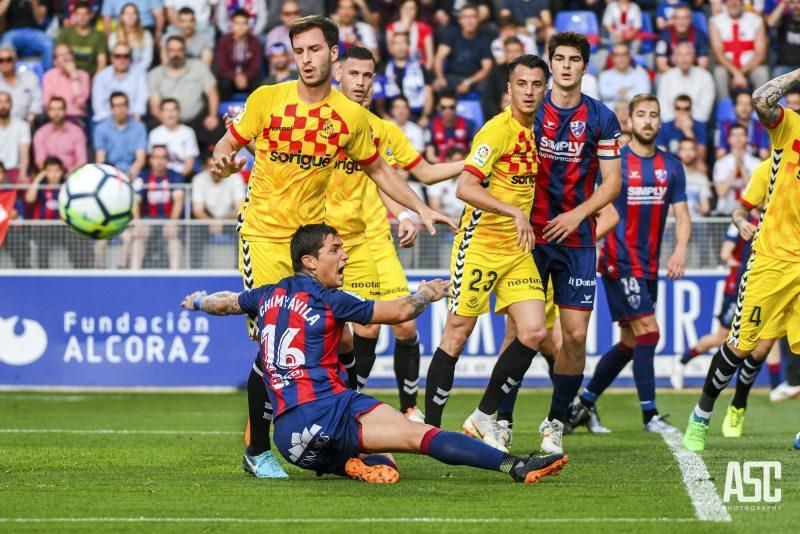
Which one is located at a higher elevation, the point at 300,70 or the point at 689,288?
the point at 300,70

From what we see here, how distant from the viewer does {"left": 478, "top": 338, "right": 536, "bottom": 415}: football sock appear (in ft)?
30.7

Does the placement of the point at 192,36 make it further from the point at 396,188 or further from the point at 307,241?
the point at 307,241

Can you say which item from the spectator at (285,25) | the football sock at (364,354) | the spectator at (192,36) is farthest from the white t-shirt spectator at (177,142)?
the football sock at (364,354)

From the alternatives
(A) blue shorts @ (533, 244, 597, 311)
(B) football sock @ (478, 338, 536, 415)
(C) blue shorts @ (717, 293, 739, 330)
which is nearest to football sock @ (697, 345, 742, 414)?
(A) blue shorts @ (533, 244, 597, 311)

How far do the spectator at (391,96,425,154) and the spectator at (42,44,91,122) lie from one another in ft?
15.1

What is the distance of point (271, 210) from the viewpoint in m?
8.53

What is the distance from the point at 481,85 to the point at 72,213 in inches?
457

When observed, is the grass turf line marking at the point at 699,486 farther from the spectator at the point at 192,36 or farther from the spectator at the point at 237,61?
the spectator at the point at 192,36

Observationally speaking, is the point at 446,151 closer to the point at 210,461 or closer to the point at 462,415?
the point at 462,415

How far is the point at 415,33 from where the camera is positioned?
2008cm

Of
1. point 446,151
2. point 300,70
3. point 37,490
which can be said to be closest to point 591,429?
point 300,70

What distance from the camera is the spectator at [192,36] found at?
20172mm

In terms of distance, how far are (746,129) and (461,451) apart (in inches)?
483

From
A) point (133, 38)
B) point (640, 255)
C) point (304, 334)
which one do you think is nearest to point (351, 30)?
point (133, 38)
